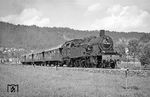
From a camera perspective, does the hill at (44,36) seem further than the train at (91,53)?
Yes

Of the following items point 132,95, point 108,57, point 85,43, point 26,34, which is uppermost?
point 26,34

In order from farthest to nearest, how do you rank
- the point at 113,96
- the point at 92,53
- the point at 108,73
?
the point at 92,53 → the point at 108,73 → the point at 113,96

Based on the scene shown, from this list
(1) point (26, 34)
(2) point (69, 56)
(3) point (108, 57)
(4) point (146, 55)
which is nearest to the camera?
(3) point (108, 57)

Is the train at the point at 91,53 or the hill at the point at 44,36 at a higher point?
the hill at the point at 44,36

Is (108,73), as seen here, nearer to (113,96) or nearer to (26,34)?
(113,96)

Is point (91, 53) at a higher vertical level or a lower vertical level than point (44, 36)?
lower

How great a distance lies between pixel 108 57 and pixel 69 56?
21.8ft

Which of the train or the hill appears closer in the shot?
the train

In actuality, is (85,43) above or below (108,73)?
above

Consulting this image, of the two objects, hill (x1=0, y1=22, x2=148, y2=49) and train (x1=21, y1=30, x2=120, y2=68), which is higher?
hill (x1=0, y1=22, x2=148, y2=49)

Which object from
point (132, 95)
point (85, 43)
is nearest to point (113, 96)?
point (132, 95)

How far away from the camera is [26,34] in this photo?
14575 centimetres

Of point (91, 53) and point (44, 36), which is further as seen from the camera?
point (44, 36)

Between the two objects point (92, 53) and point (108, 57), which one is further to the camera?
point (92, 53)
